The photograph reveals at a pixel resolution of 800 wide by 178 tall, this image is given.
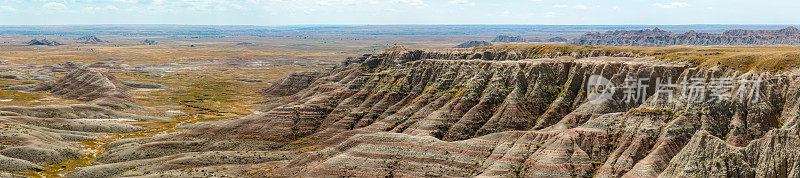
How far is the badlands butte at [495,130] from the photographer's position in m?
86.4

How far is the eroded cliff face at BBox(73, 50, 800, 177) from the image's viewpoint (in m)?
85.1

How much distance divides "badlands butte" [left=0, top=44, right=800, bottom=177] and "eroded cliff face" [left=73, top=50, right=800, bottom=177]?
0.29m

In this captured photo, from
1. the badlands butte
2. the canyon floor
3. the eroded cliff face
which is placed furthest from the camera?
the canyon floor

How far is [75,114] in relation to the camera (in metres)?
154

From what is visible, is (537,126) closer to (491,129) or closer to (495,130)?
(495,130)

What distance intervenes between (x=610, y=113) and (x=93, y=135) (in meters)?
129

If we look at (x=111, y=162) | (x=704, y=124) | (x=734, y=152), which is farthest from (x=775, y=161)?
(x=111, y=162)

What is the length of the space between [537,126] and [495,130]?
9.39 metres

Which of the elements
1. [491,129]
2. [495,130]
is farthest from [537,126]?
[491,129]

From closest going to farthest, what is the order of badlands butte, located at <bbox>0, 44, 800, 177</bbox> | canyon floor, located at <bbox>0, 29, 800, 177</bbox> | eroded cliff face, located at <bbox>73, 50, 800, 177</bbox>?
eroded cliff face, located at <bbox>73, 50, 800, 177</bbox> < badlands butte, located at <bbox>0, 44, 800, 177</bbox> < canyon floor, located at <bbox>0, 29, 800, 177</bbox>

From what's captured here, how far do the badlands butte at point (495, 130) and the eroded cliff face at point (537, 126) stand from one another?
0.96 ft

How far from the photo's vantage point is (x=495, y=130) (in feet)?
372

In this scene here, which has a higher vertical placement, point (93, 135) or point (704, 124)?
point (704, 124)

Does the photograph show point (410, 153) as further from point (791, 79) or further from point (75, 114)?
point (75, 114)
